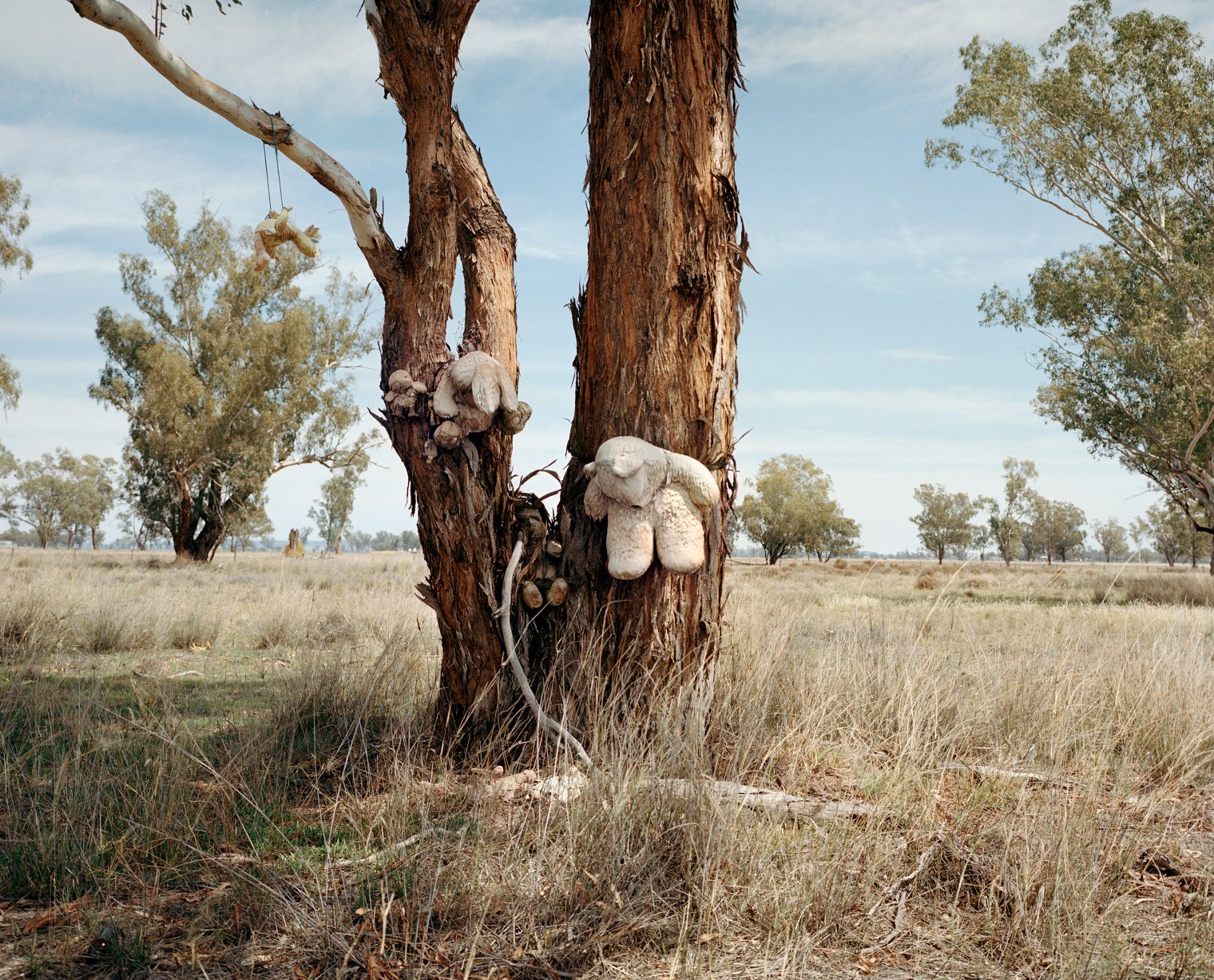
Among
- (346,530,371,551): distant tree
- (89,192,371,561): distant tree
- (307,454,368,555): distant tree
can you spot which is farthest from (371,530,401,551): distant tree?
(89,192,371,561): distant tree

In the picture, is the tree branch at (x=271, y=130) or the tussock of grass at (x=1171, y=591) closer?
the tree branch at (x=271, y=130)

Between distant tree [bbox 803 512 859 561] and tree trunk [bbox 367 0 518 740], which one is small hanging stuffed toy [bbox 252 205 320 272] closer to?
tree trunk [bbox 367 0 518 740]

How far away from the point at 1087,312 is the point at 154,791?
2358 cm

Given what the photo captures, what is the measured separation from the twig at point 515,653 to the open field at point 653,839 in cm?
16

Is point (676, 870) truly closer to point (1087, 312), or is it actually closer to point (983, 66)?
point (1087, 312)

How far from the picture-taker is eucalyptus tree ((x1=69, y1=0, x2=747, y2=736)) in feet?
11.7

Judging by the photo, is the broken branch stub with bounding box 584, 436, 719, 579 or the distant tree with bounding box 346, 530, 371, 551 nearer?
the broken branch stub with bounding box 584, 436, 719, 579

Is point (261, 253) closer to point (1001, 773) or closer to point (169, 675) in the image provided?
point (169, 675)

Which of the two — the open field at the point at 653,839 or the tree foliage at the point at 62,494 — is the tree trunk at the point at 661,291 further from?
the tree foliage at the point at 62,494

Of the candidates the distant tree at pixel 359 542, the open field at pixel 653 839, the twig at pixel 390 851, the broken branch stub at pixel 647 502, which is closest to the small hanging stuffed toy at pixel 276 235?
the broken branch stub at pixel 647 502

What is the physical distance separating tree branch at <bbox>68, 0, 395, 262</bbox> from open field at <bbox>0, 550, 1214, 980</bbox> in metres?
2.17

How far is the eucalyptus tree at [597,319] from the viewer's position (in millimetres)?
3566

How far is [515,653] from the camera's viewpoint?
3.54m

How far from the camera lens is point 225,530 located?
965 inches
